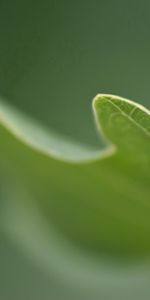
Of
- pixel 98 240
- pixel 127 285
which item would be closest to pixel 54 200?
pixel 98 240

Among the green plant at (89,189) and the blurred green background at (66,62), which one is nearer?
the green plant at (89,189)

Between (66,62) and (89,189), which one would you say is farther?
(66,62)

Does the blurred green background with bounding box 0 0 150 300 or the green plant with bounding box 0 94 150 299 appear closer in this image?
the green plant with bounding box 0 94 150 299

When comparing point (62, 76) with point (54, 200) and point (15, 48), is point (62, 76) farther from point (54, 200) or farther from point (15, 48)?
point (54, 200)

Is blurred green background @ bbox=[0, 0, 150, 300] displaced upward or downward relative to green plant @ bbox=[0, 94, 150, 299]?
upward
